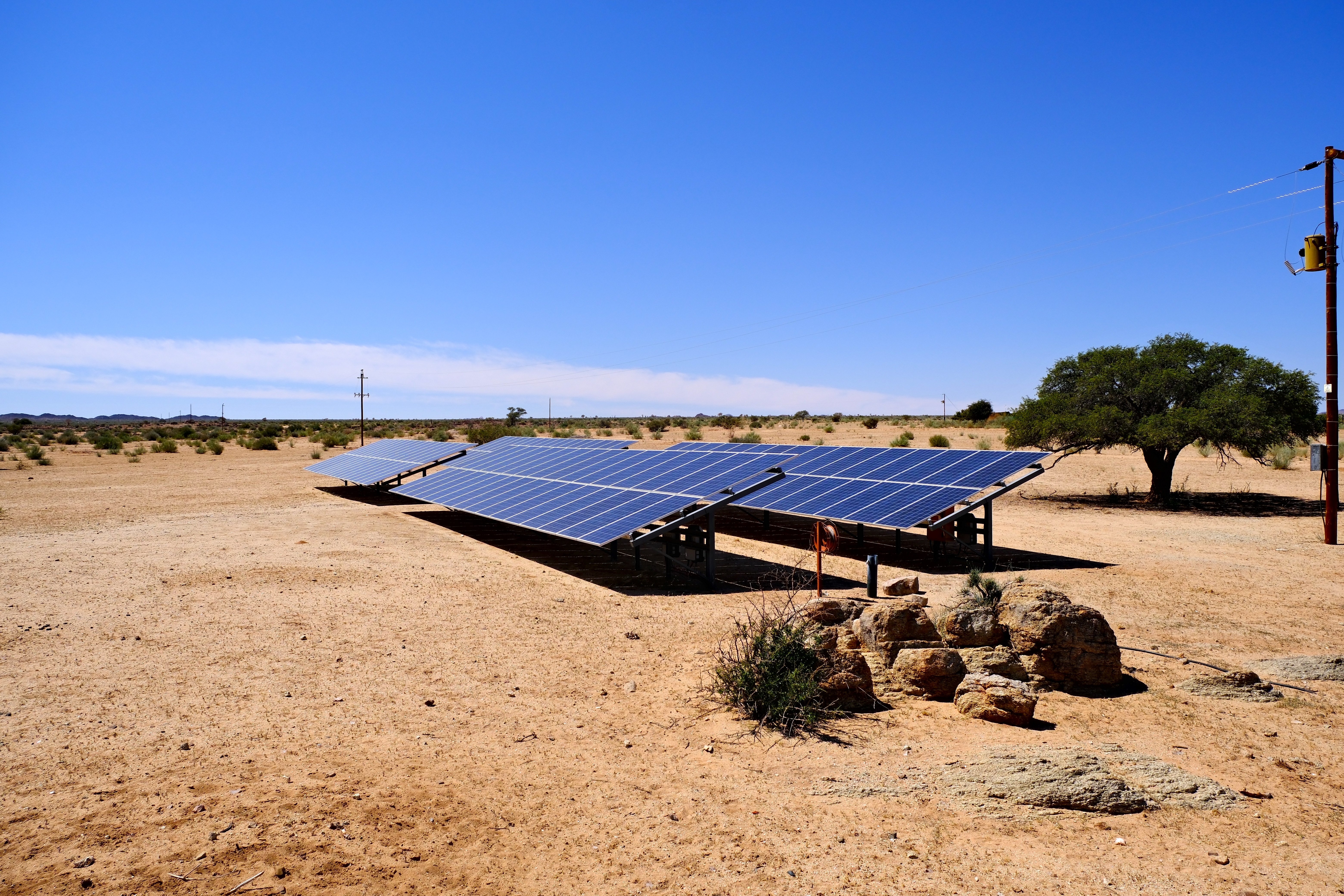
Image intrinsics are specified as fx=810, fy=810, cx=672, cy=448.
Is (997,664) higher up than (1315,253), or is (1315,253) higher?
(1315,253)

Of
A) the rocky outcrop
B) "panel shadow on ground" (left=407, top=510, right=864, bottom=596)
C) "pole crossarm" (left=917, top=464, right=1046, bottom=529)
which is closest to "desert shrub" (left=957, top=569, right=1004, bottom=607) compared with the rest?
the rocky outcrop

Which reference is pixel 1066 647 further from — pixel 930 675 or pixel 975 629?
pixel 930 675

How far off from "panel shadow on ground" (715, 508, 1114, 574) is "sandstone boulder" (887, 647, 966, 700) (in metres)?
7.27

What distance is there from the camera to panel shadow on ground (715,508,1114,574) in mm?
15953

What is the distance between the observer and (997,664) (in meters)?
8.41

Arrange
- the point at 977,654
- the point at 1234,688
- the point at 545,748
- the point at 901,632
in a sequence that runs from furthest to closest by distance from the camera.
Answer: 1. the point at 901,632
2. the point at 977,654
3. the point at 1234,688
4. the point at 545,748

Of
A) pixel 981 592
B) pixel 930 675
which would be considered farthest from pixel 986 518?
pixel 930 675

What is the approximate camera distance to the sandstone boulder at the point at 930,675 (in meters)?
8.21

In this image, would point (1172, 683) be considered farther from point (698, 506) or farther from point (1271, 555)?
point (1271, 555)

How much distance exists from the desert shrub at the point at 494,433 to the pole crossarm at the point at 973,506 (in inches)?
1496

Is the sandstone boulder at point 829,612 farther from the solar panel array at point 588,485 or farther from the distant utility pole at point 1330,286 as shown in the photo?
the distant utility pole at point 1330,286

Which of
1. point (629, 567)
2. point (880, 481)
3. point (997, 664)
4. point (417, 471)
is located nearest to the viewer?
point (997, 664)

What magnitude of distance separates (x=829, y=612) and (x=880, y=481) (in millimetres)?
9164

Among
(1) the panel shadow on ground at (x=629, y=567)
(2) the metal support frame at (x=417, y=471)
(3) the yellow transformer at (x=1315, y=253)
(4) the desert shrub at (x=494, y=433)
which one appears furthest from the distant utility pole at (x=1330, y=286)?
(4) the desert shrub at (x=494, y=433)
